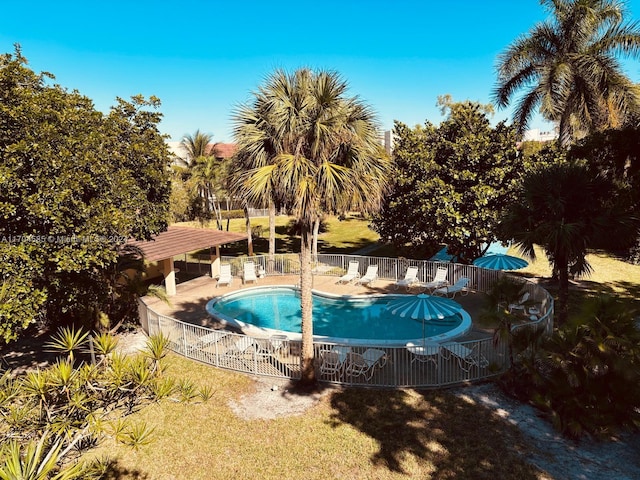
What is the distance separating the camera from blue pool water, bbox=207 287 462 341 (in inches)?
653

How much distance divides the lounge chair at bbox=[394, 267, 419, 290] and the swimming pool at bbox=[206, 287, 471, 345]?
1.39 meters

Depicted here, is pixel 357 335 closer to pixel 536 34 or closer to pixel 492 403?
pixel 492 403

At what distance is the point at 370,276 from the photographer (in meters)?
22.3

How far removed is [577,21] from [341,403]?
22.4m

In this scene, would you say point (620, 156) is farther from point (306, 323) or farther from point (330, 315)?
point (330, 315)

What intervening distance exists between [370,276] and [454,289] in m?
4.79

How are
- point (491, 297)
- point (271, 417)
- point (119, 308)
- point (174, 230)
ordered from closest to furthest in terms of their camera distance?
1. point (271, 417)
2. point (491, 297)
3. point (119, 308)
4. point (174, 230)

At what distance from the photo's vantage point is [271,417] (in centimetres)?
980

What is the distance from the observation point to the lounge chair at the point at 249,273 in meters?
22.6

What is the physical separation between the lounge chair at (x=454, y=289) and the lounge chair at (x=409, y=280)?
1678 millimetres

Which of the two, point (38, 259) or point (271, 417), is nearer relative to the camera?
point (38, 259)

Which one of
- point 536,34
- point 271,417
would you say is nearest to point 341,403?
point 271,417

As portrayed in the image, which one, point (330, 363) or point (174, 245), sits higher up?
point (174, 245)

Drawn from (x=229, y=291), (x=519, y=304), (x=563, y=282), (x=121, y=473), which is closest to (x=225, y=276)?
(x=229, y=291)
